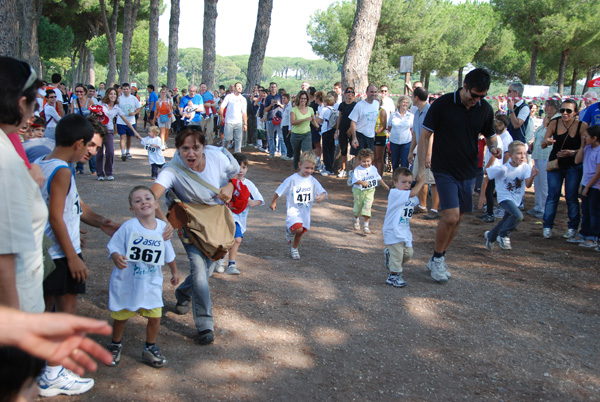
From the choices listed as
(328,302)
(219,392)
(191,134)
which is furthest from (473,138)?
(219,392)

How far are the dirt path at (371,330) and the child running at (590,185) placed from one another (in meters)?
0.31

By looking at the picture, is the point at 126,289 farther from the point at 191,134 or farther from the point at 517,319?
the point at 517,319

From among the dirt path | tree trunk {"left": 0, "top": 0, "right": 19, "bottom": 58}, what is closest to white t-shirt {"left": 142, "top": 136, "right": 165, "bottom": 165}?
tree trunk {"left": 0, "top": 0, "right": 19, "bottom": 58}

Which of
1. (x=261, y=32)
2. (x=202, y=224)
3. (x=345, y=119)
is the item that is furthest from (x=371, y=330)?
(x=261, y=32)

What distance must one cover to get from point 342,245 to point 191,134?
407 cm

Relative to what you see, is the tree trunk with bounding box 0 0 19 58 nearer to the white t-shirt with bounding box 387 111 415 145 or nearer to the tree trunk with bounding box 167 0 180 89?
the white t-shirt with bounding box 387 111 415 145

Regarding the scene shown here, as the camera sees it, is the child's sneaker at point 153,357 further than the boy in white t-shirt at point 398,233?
No

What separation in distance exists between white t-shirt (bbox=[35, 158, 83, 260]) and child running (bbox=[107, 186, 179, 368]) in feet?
0.99

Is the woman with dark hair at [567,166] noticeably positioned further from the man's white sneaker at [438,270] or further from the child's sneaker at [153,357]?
the child's sneaker at [153,357]

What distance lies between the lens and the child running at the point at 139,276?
3.80 metres

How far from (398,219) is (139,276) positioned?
10.1 ft

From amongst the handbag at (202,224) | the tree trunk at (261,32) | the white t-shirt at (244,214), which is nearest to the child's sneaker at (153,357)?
the handbag at (202,224)

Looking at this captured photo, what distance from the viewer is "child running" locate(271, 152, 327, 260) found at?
6.73 metres

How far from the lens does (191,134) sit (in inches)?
163
